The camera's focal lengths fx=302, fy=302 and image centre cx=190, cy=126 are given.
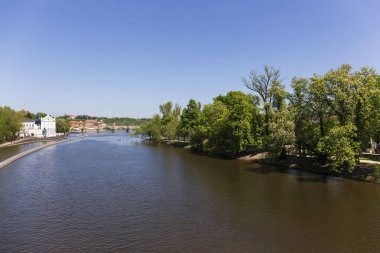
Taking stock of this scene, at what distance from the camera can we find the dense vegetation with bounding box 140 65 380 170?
4809 centimetres

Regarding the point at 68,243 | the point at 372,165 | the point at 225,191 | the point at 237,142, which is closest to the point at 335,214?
the point at 225,191

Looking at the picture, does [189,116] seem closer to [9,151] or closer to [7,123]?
[9,151]

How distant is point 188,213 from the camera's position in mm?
32406

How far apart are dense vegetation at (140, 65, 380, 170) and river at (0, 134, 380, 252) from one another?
730 cm

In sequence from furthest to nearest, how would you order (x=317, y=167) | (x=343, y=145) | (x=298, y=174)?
1. (x=317, y=167)
2. (x=298, y=174)
3. (x=343, y=145)

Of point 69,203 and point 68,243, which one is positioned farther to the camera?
point 69,203

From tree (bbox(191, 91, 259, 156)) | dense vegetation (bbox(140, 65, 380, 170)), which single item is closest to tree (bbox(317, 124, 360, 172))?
dense vegetation (bbox(140, 65, 380, 170))

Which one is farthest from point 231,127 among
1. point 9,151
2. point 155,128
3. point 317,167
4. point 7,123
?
point 7,123

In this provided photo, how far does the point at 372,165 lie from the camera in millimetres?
48438

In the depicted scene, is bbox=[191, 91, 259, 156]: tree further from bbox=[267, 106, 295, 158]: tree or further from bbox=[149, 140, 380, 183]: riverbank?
bbox=[267, 106, 295, 158]: tree

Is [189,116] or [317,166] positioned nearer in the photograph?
[317,166]

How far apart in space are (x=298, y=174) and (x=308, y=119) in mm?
11878

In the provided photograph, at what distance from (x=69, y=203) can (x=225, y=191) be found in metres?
20.2

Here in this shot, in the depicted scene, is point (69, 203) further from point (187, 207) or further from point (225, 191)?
point (225, 191)
